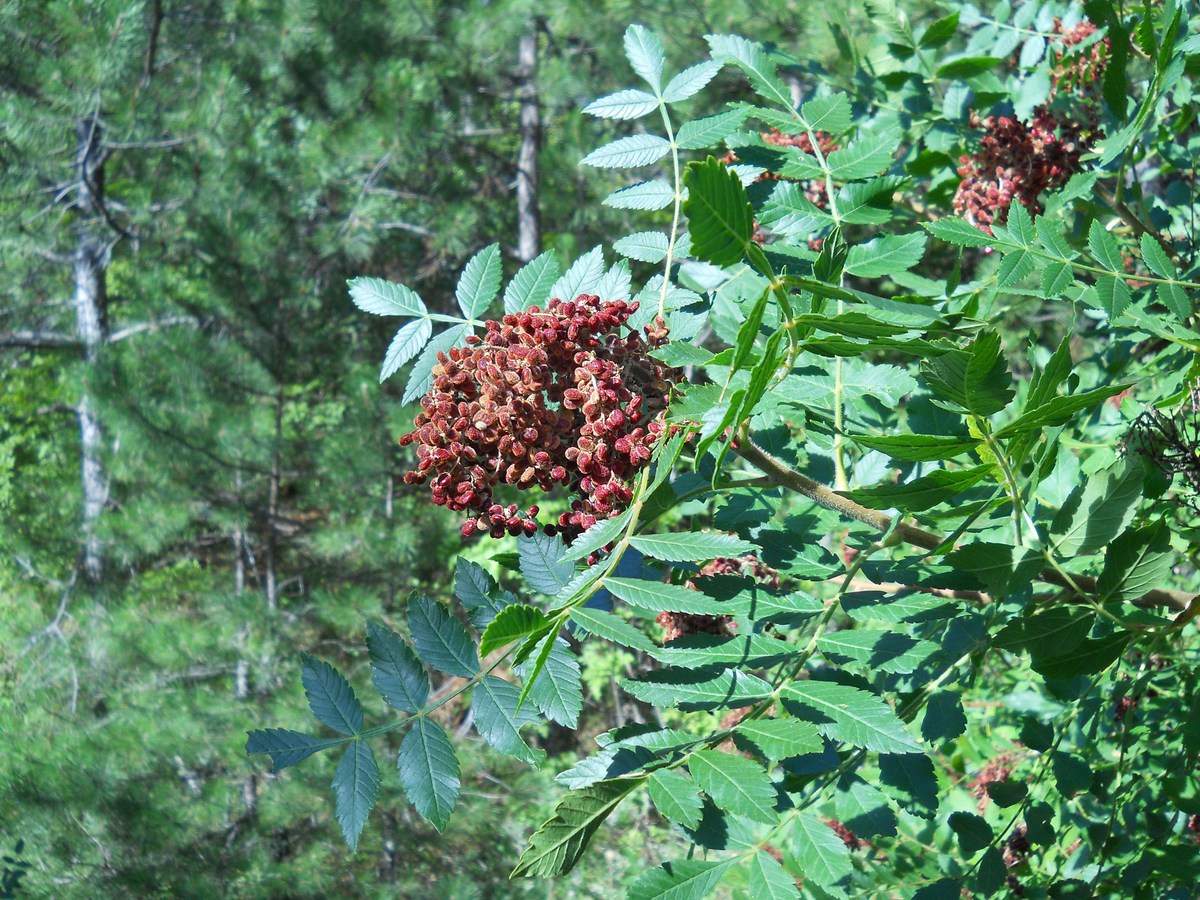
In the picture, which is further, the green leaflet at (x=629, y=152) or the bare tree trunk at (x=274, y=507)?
the bare tree trunk at (x=274, y=507)

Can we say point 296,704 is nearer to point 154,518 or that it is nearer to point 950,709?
point 154,518

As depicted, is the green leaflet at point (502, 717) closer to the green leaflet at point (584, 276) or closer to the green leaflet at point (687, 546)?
the green leaflet at point (687, 546)

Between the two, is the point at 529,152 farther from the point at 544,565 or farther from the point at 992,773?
the point at 544,565

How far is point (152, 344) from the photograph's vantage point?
5.91 meters

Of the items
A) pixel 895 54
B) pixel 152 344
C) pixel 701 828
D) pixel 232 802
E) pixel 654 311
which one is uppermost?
pixel 895 54

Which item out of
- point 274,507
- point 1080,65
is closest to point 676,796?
point 1080,65

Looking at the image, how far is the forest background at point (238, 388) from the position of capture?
17.1 ft

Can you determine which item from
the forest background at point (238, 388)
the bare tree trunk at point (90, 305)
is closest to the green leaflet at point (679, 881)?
the forest background at point (238, 388)

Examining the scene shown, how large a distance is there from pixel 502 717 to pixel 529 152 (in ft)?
24.6

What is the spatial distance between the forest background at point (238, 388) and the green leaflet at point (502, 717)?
182 inches

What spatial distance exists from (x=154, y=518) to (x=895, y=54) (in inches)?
206

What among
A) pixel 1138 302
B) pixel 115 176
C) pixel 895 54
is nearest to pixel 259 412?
pixel 115 176

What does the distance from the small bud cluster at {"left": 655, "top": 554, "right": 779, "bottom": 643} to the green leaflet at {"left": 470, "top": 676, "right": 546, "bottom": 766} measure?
0.35 meters

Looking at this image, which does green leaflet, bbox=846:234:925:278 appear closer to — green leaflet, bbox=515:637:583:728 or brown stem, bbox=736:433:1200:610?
brown stem, bbox=736:433:1200:610
